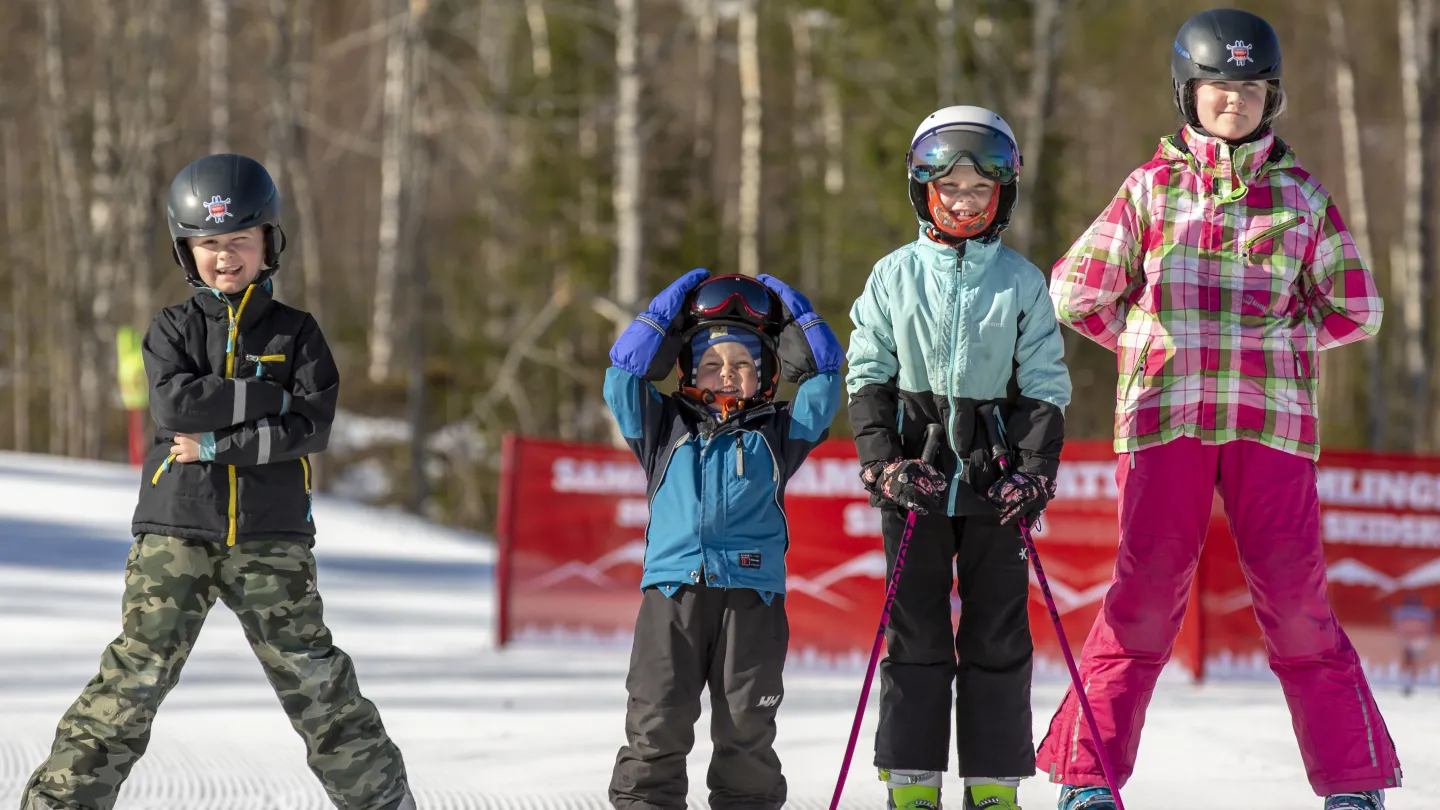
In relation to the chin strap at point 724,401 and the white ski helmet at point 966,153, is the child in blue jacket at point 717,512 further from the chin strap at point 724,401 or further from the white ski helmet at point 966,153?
the white ski helmet at point 966,153

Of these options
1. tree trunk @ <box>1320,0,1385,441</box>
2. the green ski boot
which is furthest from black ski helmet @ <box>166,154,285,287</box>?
tree trunk @ <box>1320,0,1385,441</box>

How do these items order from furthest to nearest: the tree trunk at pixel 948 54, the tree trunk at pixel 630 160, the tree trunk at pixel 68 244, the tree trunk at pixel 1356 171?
the tree trunk at pixel 68 244
the tree trunk at pixel 1356 171
the tree trunk at pixel 948 54
the tree trunk at pixel 630 160

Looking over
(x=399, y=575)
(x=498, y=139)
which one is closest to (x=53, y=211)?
(x=498, y=139)

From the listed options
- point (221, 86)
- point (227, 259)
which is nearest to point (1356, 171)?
point (221, 86)

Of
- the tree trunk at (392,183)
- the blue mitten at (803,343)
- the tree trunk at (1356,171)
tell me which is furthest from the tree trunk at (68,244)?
the blue mitten at (803,343)

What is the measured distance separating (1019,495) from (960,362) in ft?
1.24

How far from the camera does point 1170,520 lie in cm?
392

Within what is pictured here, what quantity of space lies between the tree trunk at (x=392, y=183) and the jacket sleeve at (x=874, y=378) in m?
17.6

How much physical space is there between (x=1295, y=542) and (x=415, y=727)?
333 centimetres

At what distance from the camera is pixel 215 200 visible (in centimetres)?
380

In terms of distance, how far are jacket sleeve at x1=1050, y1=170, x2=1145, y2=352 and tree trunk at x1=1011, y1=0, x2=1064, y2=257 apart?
11.0 metres

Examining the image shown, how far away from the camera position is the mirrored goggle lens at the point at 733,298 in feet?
13.0

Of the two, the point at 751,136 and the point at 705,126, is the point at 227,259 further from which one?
the point at 705,126

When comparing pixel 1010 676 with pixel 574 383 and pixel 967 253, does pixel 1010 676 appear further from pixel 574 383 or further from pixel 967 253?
pixel 574 383
